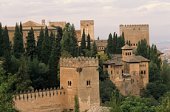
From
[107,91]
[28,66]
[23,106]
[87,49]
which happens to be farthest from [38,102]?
[87,49]

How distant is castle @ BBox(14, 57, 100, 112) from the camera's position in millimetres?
40938

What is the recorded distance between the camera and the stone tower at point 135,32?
76.1 metres

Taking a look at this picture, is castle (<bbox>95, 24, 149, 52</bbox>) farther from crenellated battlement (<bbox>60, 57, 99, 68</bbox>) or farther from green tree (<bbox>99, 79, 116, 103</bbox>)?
crenellated battlement (<bbox>60, 57, 99, 68</bbox>)

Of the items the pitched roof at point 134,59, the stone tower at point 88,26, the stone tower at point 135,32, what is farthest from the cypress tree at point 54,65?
the stone tower at point 135,32

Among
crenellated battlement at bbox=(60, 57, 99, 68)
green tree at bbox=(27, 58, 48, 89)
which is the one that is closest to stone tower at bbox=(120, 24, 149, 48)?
green tree at bbox=(27, 58, 48, 89)

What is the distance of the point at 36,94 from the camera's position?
40.7m

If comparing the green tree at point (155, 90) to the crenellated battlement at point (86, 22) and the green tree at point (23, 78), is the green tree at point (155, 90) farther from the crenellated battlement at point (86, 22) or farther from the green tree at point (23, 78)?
the crenellated battlement at point (86, 22)

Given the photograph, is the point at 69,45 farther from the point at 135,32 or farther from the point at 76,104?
the point at 135,32

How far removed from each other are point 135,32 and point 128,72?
20661 mm

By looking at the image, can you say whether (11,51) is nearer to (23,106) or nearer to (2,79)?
(23,106)

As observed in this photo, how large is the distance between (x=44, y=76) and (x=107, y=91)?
19.2 feet

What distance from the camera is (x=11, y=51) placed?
5122 centimetres

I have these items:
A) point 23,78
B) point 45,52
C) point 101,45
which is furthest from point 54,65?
point 101,45

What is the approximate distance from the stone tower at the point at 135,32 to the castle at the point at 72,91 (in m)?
34.1
